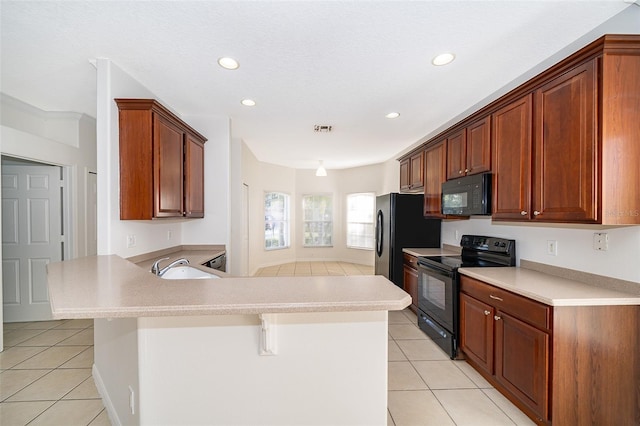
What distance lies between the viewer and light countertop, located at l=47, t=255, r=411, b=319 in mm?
1048

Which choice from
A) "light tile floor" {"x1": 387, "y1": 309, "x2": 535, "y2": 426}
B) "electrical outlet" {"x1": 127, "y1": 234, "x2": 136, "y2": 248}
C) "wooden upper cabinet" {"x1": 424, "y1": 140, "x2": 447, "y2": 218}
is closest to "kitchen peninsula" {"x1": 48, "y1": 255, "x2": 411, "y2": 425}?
"light tile floor" {"x1": 387, "y1": 309, "x2": 535, "y2": 426}

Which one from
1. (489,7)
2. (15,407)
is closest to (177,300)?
(15,407)

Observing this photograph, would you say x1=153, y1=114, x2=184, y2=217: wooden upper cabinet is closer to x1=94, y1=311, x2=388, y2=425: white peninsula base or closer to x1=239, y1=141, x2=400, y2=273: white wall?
x1=94, y1=311, x2=388, y2=425: white peninsula base

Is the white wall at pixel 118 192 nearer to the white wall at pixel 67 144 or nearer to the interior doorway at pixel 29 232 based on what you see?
the white wall at pixel 67 144

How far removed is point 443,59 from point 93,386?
3902 mm

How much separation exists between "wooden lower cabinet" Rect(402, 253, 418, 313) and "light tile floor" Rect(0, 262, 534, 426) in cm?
54

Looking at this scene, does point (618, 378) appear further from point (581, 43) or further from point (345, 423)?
point (581, 43)

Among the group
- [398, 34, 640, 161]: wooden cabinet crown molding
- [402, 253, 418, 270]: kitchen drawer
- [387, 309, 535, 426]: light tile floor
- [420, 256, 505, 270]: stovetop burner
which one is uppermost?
[398, 34, 640, 161]: wooden cabinet crown molding

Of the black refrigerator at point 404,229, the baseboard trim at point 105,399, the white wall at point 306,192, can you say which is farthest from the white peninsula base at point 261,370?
the white wall at point 306,192

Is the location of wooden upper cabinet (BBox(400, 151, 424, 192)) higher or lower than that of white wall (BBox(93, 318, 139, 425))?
higher

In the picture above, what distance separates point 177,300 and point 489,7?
2333mm

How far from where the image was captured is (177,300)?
3.65 feet

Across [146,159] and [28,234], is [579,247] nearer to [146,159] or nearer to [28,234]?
[146,159]

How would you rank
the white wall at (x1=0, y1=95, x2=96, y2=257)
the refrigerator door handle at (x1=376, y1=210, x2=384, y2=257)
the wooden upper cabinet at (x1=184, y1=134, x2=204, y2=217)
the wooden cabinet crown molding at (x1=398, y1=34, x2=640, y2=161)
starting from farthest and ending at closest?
the refrigerator door handle at (x1=376, y1=210, x2=384, y2=257)
the white wall at (x1=0, y1=95, x2=96, y2=257)
the wooden upper cabinet at (x1=184, y1=134, x2=204, y2=217)
the wooden cabinet crown molding at (x1=398, y1=34, x2=640, y2=161)
